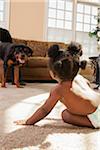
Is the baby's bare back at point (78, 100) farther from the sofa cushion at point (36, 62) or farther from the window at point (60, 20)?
the window at point (60, 20)

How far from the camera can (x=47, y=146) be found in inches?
56.8

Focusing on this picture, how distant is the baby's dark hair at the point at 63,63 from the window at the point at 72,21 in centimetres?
593

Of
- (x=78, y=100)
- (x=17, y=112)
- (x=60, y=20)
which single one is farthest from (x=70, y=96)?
(x=60, y=20)

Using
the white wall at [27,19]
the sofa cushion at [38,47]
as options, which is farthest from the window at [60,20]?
the sofa cushion at [38,47]

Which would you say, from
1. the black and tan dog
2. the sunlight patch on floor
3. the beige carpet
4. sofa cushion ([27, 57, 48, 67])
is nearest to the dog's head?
the black and tan dog

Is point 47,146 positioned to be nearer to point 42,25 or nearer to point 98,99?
point 98,99

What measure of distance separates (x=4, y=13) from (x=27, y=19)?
1.73 feet

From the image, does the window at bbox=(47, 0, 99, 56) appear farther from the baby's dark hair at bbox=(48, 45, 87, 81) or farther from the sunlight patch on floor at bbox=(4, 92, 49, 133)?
the baby's dark hair at bbox=(48, 45, 87, 81)

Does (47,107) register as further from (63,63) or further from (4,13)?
(4,13)

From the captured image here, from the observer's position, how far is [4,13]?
282 inches

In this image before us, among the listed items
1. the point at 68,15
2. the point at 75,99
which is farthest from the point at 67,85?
the point at 68,15

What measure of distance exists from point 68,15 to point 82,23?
1.49 feet

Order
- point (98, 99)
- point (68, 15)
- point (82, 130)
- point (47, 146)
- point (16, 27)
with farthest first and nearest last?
1. point (68, 15)
2. point (16, 27)
3. point (98, 99)
4. point (82, 130)
5. point (47, 146)

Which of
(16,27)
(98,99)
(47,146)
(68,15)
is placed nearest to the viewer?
(47,146)
